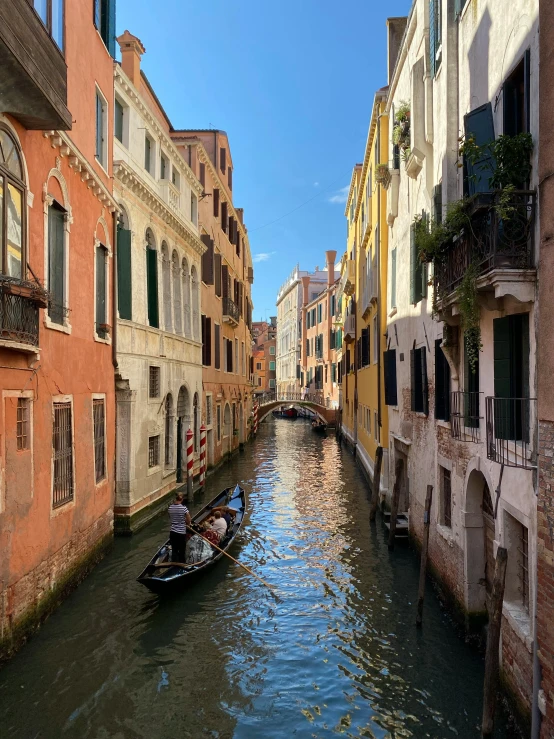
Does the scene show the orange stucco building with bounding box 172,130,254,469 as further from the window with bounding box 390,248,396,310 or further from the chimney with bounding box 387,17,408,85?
the window with bounding box 390,248,396,310

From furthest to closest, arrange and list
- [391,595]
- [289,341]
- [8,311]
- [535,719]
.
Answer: [289,341]
[391,595]
[8,311]
[535,719]

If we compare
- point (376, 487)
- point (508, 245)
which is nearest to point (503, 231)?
point (508, 245)

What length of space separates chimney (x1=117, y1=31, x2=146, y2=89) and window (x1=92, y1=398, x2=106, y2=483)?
9.21 m

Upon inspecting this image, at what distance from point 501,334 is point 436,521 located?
461 centimetres

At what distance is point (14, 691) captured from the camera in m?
6.67

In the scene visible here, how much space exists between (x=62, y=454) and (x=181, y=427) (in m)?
9.28

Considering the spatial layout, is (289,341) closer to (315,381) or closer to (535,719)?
(315,381)

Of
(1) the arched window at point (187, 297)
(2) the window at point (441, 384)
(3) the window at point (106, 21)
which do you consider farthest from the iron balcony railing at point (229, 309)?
(2) the window at point (441, 384)

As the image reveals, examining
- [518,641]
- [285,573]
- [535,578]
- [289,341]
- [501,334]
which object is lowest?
[285,573]

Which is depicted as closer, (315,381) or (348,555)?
(348,555)

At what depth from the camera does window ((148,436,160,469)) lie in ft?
49.9

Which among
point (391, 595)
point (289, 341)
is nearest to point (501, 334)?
point (391, 595)

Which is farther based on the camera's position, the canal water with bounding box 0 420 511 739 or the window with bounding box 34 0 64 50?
the window with bounding box 34 0 64 50

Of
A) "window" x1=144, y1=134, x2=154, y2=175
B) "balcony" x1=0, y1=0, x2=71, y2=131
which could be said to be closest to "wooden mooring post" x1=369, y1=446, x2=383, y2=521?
"window" x1=144, y1=134, x2=154, y2=175
